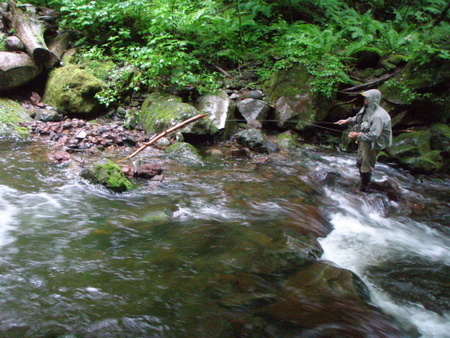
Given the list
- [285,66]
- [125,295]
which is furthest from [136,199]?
[285,66]

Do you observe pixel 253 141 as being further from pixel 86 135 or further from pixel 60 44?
pixel 60 44

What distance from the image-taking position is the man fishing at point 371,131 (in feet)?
19.2

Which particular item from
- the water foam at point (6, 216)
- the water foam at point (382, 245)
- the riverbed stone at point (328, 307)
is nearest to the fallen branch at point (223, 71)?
the water foam at point (382, 245)

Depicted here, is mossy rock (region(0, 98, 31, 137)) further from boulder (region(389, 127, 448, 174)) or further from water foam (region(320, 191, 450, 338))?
boulder (region(389, 127, 448, 174))

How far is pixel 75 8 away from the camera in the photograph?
1017cm

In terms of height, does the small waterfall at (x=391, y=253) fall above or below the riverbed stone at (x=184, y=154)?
below

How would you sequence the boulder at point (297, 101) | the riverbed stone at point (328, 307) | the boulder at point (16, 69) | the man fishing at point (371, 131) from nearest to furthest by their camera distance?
the riverbed stone at point (328, 307) < the man fishing at point (371, 131) < the boulder at point (16, 69) < the boulder at point (297, 101)

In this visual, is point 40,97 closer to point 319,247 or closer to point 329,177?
point 329,177

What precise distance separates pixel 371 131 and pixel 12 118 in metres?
8.73

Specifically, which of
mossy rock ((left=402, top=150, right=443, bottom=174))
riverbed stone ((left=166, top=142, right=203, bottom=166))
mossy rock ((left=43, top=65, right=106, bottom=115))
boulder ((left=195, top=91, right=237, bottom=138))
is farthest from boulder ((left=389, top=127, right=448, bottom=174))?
mossy rock ((left=43, top=65, right=106, bottom=115))

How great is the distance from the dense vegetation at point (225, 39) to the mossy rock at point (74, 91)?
55 cm

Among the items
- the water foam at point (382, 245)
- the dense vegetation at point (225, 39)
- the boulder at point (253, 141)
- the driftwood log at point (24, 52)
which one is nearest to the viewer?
the water foam at point (382, 245)

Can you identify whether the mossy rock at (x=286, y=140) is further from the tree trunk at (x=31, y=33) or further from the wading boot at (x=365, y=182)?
the tree trunk at (x=31, y=33)

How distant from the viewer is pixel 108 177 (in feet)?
17.0
